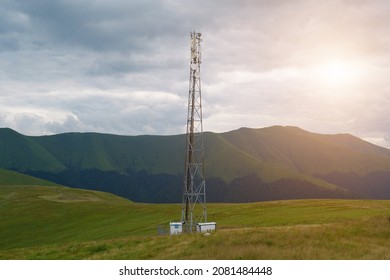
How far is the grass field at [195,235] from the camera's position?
28.9 meters

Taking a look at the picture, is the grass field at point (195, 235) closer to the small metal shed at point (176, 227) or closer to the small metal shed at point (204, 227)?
the small metal shed at point (204, 227)

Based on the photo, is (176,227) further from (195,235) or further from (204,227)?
(195,235)

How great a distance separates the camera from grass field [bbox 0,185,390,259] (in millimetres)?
28891

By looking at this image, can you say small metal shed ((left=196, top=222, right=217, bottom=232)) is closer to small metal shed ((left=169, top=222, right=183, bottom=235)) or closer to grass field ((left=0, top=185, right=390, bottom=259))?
grass field ((left=0, top=185, right=390, bottom=259))

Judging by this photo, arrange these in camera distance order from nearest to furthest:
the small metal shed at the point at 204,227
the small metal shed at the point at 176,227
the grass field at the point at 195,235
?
the grass field at the point at 195,235
the small metal shed at the point at 204,227
the small metal shed at the point at 176,227

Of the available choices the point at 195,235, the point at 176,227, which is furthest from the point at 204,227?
the point at 195,235

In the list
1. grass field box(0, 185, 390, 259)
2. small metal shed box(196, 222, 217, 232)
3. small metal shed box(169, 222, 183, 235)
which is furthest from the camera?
small metal shed box(169, 222, 183, 235)

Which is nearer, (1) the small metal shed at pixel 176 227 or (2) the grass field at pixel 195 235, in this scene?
(2) the grass field at pixel 195 235

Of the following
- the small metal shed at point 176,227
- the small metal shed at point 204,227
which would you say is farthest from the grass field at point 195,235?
the small metal shed at point 176,227

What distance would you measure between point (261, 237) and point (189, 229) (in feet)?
74.7

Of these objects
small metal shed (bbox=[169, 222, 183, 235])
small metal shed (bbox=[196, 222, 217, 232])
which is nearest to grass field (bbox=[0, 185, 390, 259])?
small metal shed (bbox=[196, 222, 217, 232])

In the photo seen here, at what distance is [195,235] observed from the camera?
40781 mm
